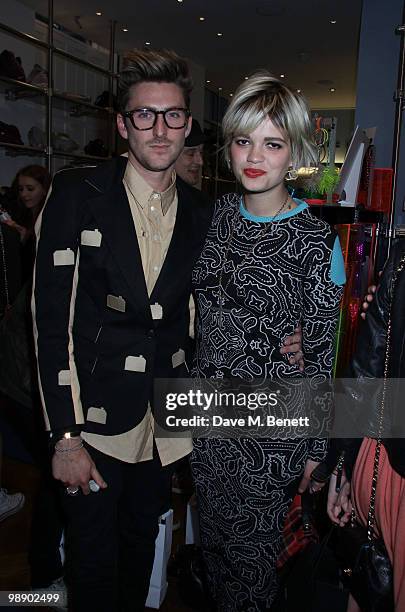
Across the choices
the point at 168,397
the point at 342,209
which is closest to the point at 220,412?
the point at 168,397

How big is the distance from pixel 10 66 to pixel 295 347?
4.56m

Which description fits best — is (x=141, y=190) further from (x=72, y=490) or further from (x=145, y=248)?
(x=72, y=490)

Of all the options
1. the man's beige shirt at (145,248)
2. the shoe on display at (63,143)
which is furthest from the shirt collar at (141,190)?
the shoe on display at (63,143)

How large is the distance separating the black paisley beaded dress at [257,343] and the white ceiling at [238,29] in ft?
16.4

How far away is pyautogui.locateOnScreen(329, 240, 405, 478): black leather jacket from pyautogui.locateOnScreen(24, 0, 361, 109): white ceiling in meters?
5.17

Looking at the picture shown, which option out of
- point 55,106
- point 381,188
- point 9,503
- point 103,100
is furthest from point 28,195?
point 103,100

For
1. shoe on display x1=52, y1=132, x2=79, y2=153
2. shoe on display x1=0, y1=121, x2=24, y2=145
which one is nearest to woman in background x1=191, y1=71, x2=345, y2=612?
shoe on display x1=0, y1=121, x2=24, y2=145

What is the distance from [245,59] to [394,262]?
7633mm

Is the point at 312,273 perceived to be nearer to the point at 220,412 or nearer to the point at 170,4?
the point at 220,412

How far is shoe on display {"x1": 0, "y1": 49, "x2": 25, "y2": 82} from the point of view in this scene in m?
4.88

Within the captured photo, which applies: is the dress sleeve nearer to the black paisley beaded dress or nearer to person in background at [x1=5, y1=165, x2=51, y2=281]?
the black paisley beaded dress

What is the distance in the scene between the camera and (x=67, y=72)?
6203 millimetres

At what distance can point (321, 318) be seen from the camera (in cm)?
148

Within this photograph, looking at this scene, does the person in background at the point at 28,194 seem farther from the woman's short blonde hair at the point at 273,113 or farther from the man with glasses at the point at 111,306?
the woman's short blonde hair at the point at 273,113
